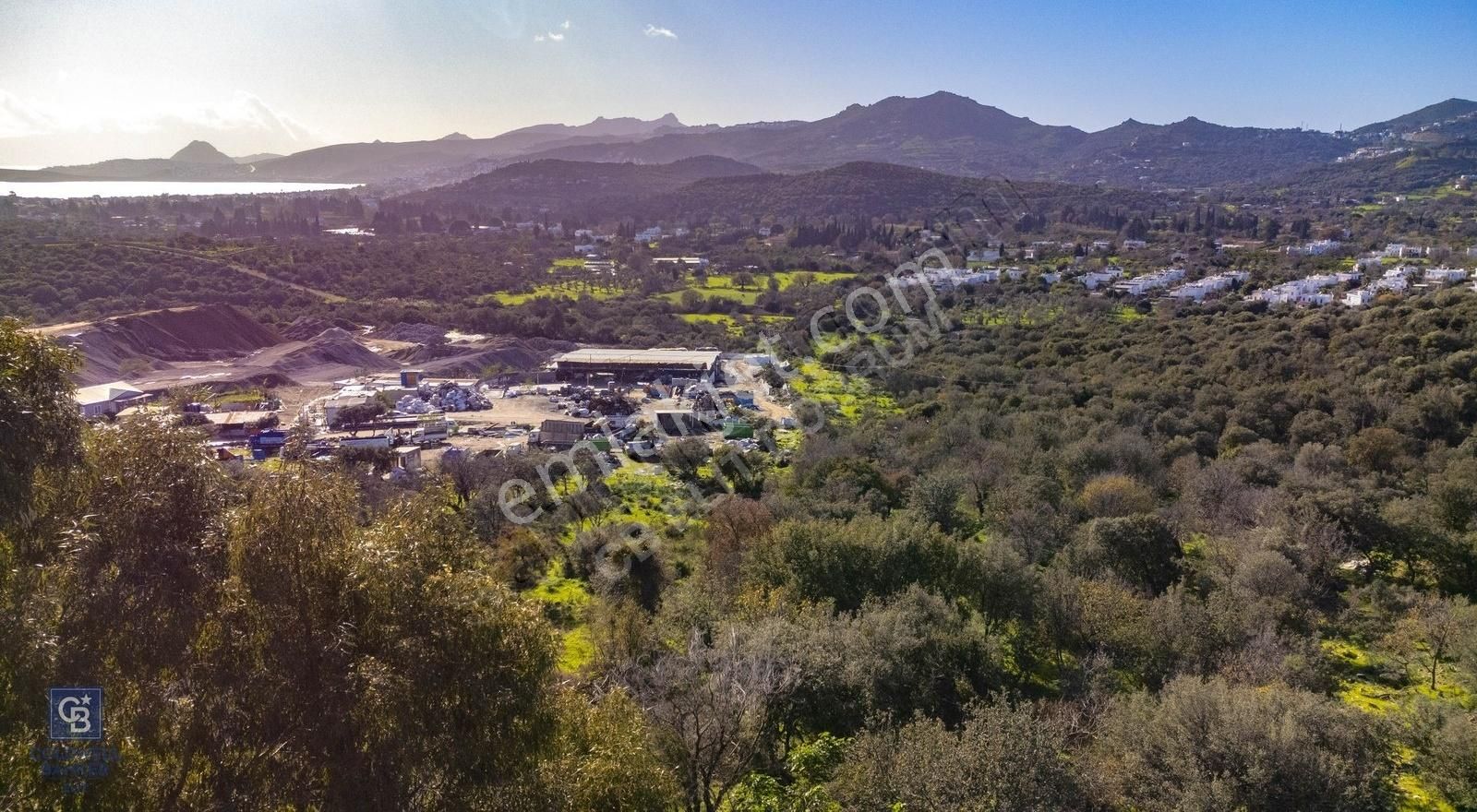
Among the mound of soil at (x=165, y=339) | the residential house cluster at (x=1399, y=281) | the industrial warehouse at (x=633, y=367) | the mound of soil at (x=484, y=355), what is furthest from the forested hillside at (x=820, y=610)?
Result: the mound of soil at (x=165, y=339)

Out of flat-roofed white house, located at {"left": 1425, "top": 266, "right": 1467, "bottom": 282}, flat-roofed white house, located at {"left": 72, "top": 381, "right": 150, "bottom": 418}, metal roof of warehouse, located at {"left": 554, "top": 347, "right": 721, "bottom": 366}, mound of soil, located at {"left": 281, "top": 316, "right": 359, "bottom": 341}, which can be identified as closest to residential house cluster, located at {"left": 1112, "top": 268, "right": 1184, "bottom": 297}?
flat-roofed white house, located at {"left": 1425, "top": 266, "right": 1467, "bottom": 282}

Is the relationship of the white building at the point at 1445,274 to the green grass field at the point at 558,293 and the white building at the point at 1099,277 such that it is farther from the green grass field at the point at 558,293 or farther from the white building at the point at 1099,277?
the green grass field at the point at 558,293

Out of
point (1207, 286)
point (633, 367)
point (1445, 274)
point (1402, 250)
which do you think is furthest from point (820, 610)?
point (1402, 250)

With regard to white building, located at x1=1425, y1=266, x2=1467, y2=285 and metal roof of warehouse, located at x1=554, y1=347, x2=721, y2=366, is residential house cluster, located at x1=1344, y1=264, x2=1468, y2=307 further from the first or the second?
metal roof of warehouse, located at x1=554, y1=347, x2=721, y2=366

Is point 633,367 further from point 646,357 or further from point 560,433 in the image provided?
point 560,433

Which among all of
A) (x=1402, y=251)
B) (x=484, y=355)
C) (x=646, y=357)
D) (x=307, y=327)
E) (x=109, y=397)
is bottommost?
(x=646, y=357)
